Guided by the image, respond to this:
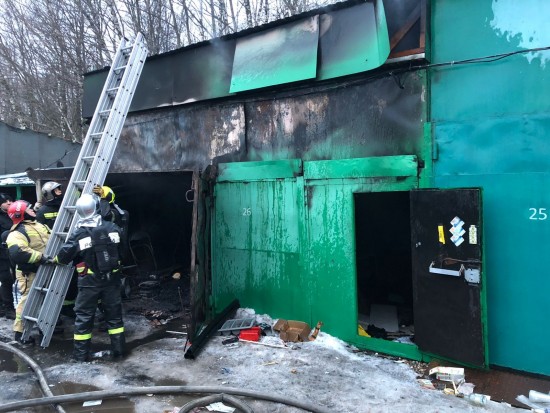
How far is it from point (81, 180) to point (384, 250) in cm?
568

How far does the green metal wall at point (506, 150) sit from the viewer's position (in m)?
3.88

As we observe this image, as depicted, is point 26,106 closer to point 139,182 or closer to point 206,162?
point 139,182

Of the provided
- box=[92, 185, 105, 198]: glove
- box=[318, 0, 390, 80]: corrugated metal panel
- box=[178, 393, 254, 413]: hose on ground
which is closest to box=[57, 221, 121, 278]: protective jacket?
box=[92, 185, 105, 198]: glove

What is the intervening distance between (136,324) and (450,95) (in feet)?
18.7

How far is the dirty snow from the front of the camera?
370cm

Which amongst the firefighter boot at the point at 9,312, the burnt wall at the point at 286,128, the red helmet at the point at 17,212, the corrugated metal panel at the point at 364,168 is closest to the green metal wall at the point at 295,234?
the corrugated metal panel at the point at 364,168

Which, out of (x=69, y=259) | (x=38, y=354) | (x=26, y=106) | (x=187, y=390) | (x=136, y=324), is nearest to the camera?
(x=187, y=390)

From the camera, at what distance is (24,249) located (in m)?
5.09

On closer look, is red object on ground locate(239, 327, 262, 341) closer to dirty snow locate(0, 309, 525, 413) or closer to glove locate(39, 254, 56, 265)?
dirty snow locate(0, 309, 525, 413)

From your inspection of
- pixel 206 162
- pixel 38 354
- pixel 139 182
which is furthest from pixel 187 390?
pixel 139 182

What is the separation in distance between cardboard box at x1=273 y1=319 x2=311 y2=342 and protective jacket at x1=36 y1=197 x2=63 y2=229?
13.0 feet

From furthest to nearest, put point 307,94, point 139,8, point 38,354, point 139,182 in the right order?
1. point 139,8
2. point 139,182
3. point 307,94
4. point 38,354

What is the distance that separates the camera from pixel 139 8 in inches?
578

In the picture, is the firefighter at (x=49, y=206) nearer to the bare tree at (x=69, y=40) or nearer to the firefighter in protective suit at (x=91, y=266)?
the firefighter in protective suit at (x=91, y=266)
